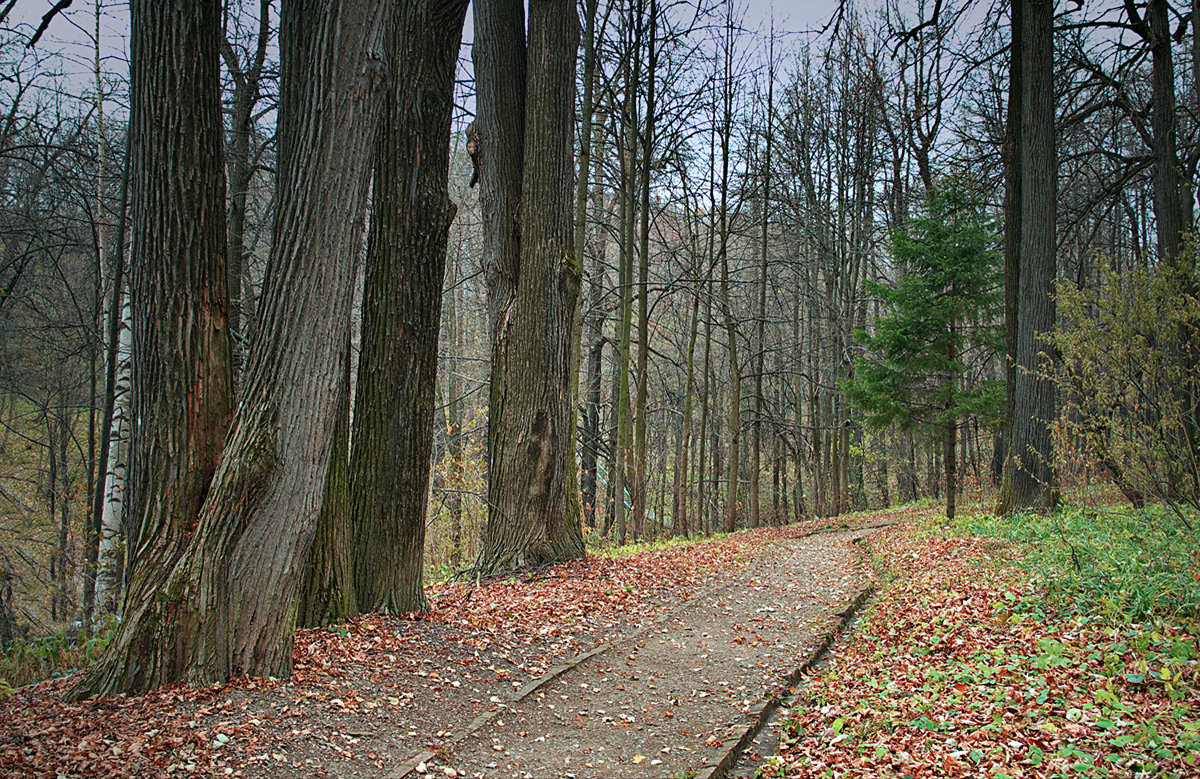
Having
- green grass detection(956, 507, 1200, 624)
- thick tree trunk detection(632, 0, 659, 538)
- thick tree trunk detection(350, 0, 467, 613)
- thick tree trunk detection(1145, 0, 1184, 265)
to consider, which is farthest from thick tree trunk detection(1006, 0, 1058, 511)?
thick tree trunk detection(350, 0, 467, 613)

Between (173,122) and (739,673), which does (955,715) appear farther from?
(173,122)

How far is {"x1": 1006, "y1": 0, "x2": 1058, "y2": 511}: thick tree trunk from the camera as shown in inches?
406

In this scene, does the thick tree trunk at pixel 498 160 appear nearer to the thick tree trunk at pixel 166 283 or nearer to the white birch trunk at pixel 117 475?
the thick tree trunk at pixel 166 283

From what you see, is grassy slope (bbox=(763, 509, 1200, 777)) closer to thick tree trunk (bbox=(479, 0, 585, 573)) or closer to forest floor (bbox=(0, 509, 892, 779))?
forest floor (bbox=(0, 509, 892, 779))

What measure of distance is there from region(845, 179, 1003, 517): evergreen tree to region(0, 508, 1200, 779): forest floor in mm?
7920

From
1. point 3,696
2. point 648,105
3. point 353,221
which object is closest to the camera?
point 3,696

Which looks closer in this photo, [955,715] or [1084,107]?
[955,715]

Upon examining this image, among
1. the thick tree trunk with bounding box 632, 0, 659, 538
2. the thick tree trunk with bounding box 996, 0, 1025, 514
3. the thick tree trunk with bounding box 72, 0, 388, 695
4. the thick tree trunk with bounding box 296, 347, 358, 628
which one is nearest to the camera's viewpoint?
the thick tree trunk with bounding box 72, 0, 388, 695

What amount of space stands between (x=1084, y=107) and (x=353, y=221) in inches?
518

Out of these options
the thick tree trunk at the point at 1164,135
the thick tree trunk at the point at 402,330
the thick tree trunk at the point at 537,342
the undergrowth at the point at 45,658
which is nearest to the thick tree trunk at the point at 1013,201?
the thick tree trunk at the point at 1164,135

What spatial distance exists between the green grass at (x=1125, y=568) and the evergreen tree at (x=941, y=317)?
6.76 metres

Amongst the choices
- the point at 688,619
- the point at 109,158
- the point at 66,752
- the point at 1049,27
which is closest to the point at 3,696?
the point at 66,752

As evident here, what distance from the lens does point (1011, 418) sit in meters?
11.5

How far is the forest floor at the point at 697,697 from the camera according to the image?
11.0ft
